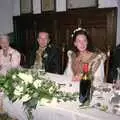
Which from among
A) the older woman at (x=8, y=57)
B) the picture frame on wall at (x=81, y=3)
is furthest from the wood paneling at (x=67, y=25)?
the older woman at (x=8, y=57)

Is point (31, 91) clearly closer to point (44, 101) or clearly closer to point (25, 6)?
point (44, 101)

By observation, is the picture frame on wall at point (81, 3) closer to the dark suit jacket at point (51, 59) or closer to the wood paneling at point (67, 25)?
the wood paneling at point (67, 25)

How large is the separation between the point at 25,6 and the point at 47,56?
2.54 meters

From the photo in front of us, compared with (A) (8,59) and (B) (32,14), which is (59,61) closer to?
(A) (8,59)

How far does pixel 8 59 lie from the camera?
358 centimetres

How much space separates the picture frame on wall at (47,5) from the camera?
5211mm

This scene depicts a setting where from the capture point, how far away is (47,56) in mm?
3486

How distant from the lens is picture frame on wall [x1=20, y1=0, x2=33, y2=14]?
567 cm

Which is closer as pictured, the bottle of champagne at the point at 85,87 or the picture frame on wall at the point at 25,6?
the bottle of champagne at the point at 85,87

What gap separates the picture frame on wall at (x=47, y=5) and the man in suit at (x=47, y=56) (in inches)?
65.1

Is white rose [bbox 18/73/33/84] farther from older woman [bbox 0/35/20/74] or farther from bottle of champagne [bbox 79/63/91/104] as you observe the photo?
older woman [bbox 0/35/20/74]

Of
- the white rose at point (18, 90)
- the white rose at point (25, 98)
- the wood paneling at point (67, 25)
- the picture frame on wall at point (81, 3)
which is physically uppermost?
the picture frame on wall at point (81, 3)

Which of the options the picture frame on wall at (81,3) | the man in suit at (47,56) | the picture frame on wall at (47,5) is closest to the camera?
the man in suit at (47,56)

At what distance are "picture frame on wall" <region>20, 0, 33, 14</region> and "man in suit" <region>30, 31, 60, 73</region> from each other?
7.03ft
